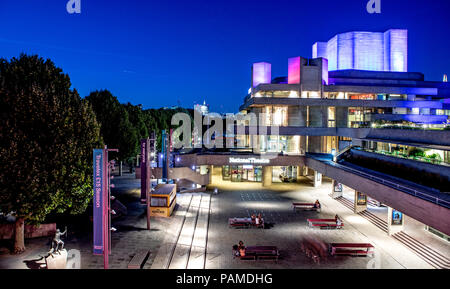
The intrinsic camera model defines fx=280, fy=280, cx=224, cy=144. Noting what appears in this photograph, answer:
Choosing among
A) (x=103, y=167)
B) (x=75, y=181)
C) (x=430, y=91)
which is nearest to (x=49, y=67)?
(x=75, y=181)

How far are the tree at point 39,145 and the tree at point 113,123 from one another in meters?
20.2

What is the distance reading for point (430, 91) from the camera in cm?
5716

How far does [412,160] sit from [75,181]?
25987mm

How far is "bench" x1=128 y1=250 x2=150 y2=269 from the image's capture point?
15.2 metres

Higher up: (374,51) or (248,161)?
(374,51)

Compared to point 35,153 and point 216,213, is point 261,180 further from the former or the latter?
point 35,153

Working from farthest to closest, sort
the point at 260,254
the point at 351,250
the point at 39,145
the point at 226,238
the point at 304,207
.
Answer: the point at 304,207, the point at 226,238, the point at 351,250, the point at 260,254, the point at 39,145

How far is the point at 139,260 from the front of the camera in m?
15.9

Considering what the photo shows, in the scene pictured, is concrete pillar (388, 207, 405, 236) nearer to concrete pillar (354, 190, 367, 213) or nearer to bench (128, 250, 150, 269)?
concrete pillar (354, 190, 367, 213)

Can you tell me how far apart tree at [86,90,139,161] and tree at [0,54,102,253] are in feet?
66.4

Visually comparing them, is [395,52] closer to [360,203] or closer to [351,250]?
[360,203]

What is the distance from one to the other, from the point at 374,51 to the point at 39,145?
263ft

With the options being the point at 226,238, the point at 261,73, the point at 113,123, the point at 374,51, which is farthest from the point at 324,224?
the point at 374,51

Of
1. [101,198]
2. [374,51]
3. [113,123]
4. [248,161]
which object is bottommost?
[101,198]
